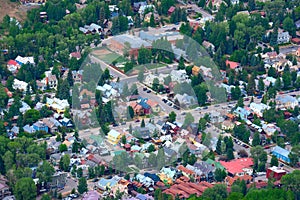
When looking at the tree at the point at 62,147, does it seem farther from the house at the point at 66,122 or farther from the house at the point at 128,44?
the house at the point at 128,44

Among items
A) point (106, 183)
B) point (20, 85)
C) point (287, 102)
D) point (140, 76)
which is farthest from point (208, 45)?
point (106, 183)

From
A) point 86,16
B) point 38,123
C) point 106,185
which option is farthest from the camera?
point 86,16

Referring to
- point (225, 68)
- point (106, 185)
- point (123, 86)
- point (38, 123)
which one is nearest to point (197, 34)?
point (225, 68)

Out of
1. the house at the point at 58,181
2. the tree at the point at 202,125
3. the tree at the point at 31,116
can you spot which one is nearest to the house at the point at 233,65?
the tree at the point at 202,125

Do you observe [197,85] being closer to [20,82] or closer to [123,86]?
[123,86]

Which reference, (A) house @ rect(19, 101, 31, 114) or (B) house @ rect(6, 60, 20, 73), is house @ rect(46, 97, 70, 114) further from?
(B) house @ rect(6, 60, 20, 73)

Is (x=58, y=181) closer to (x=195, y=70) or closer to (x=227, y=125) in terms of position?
(x=227, y=125)
